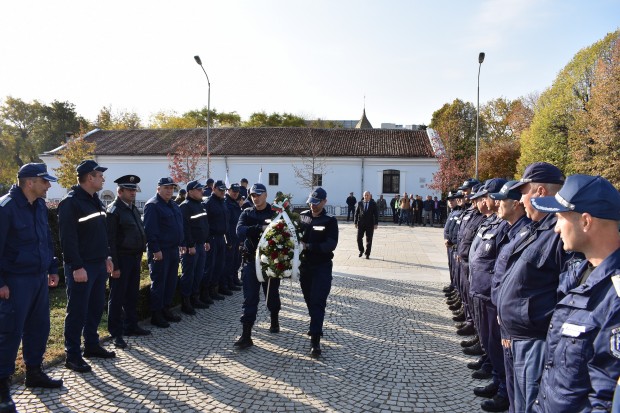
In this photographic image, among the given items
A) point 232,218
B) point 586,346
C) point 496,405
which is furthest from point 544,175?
point 232,218

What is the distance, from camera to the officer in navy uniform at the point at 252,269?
5.94 meters

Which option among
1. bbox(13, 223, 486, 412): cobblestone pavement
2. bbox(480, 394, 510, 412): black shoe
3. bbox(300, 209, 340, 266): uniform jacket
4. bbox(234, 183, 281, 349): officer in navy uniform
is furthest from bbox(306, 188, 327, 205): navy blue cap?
bbox(480, 394, 510, 412): black shoe

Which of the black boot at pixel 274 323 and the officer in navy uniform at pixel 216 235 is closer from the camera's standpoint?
the black boot at pixel 274 323

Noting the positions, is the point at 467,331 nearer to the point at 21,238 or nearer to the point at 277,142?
the point at 21,238

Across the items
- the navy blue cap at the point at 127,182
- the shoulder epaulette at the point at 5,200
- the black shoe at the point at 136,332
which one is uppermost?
the navy blue cap at the point at 127,182

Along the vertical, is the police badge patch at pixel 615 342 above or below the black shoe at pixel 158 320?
above

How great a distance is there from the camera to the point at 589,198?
2.30m

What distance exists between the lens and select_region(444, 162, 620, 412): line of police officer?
210 cm

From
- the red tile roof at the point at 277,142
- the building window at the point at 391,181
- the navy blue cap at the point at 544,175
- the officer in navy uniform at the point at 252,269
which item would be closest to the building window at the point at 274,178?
the red tile roof at the point at 277,142

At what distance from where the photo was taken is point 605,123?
2683 cm

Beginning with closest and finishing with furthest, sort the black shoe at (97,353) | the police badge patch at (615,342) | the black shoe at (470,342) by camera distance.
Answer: the police badge patch at (615,342) → the black shoe at (97,353) → the black shoe at (470,342)

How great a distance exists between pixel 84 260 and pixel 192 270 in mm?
2515

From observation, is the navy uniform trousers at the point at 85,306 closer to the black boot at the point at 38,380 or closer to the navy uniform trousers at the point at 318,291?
the black boot at the point at 38,380

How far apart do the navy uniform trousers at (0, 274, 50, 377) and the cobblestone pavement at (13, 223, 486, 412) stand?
393 millimetres
